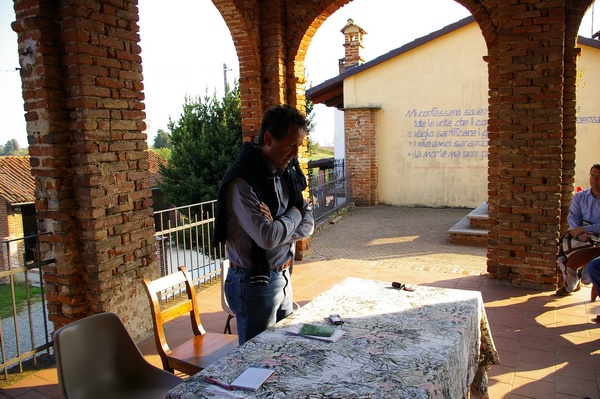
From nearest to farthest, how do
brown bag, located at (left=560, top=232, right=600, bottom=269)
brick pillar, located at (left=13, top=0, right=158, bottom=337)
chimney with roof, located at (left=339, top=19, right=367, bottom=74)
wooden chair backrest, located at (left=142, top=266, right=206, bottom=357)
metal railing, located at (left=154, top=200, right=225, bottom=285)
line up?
wooden chair backrest, located at (left=142, top=266, right=206, bottom=357), brick pillar, located at (left=13, top=0, right=158, bottom=337), brown bag, located at (left=560, top=232, right=600, bottom=269), metal railing, located at (left=154, top=200, right=225, bottom=285), chimney with roof, located at (left=339, top=19, right=367, bottom=74)

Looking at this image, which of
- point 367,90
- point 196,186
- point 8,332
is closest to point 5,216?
point 8,332

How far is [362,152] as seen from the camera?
15.0 m

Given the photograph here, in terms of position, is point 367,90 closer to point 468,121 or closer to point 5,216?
point 468,121

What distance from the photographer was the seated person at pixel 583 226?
4.59 meters

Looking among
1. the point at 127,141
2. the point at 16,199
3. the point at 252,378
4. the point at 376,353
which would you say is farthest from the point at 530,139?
the point at 16,199

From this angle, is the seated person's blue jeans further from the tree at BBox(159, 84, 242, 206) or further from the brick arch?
the tree at BBox(159, 84, 242, 206)

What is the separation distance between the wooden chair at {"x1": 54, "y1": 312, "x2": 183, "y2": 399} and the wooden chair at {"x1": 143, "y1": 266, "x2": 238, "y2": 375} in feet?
0.76

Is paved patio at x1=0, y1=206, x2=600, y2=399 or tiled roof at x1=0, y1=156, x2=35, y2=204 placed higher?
tiled roof at x1=0, y1=156, x2=35, y2=204

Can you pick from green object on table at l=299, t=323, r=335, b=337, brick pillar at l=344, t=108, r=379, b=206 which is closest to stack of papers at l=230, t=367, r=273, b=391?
green object on table at l=299, t=323, r=335, b=337

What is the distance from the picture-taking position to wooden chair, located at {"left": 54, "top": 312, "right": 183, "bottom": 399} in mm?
2160

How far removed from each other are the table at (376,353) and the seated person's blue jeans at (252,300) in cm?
10

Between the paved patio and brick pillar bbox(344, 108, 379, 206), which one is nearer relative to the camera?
the paved patio

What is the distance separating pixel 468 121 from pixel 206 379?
14.0m

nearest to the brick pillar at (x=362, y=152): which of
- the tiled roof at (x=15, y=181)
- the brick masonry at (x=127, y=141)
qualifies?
the brick masonry at (x=127, y=141)
